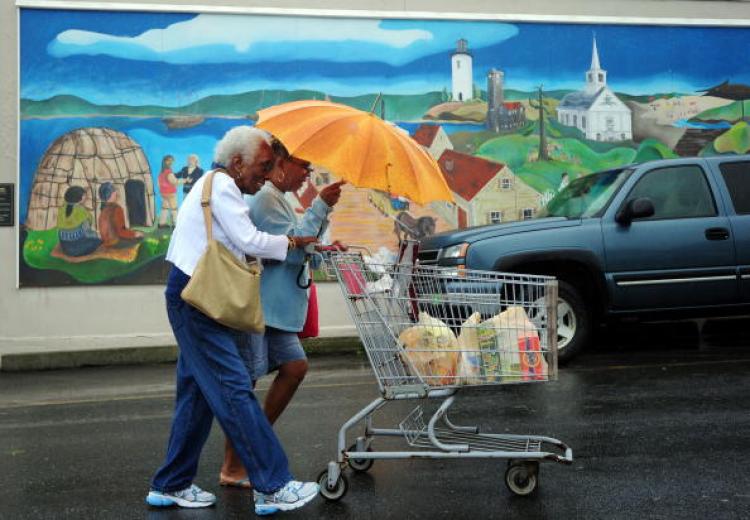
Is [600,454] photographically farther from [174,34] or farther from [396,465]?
[174,34]

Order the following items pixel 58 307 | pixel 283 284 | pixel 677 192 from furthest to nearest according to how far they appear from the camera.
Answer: pixel 58 307, pixel 677 192, pixel 283 284

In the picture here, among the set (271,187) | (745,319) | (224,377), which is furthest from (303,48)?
(224,377)

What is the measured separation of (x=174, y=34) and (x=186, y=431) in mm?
9091

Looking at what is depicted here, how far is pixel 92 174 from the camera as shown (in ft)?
44.3

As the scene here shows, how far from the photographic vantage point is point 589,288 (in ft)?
36.5

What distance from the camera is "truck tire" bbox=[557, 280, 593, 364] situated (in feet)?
35.3

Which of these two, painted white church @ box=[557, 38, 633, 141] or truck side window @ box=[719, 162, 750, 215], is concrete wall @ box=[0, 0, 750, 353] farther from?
truck side window @ box=[719, 162, 750, 215]

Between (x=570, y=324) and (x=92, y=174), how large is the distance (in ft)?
20.1

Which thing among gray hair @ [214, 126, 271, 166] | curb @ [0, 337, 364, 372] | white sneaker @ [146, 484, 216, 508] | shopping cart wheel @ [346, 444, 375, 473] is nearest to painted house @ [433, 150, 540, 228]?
curb @ [0, 337, 364, 372]

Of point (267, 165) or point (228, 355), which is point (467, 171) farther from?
point (228, 355)

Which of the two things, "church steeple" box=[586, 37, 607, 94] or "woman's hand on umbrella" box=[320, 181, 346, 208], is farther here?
"church steeple" box=[586, 37, 607, 94]

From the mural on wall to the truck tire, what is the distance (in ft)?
11.9

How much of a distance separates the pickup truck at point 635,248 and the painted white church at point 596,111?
3.40 m

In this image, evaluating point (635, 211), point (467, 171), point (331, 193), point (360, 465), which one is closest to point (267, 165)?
point (331, 193)
